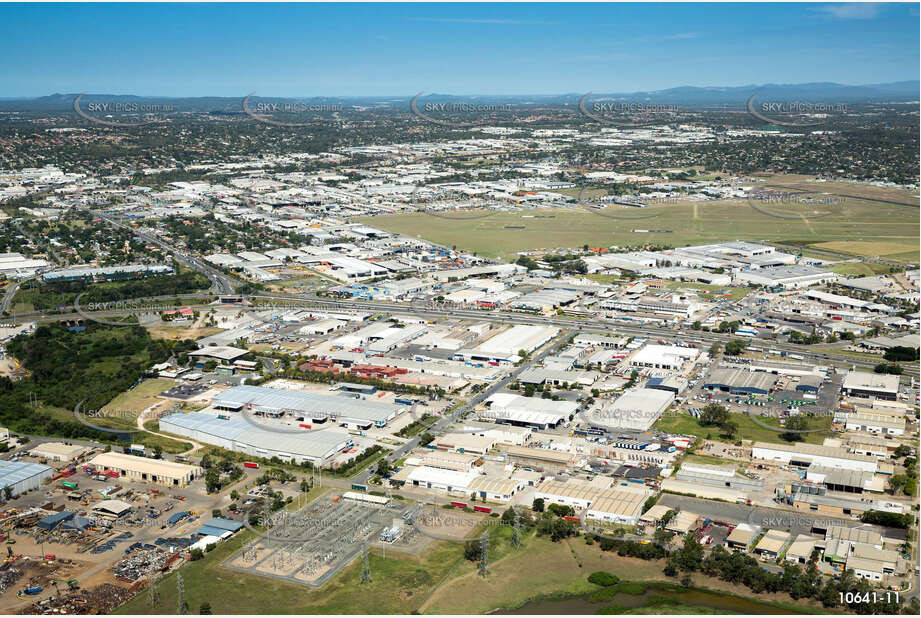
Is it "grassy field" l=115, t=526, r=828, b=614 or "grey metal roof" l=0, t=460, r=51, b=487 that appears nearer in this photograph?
"grassy field" l=115, t=526, r=828, b=614

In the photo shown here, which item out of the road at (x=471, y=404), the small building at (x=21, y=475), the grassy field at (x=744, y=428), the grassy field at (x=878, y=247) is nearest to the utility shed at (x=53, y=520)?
the small building at (x=21, y=475)

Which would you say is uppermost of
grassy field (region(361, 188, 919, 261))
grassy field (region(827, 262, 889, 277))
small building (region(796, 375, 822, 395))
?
grassy field (region(361, 188, 919, 261))

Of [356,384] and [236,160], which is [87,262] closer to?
[356,384]

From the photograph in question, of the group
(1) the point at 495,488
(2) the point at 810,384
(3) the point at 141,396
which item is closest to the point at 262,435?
(3) the point at 141,396

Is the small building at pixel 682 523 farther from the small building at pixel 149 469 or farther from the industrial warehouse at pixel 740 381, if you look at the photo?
the small building at pixel 149 469

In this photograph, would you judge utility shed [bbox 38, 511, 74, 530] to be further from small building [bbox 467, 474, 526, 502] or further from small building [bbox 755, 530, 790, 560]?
small building [bbox 755, 530, 790, 560]

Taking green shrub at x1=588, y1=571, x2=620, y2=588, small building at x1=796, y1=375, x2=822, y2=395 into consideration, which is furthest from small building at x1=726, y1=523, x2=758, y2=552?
small building at x1=796, y1=375, x2=822, y2=395

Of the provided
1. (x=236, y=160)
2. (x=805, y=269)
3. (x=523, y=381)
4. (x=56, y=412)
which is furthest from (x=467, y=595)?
(x=236, y=160)
